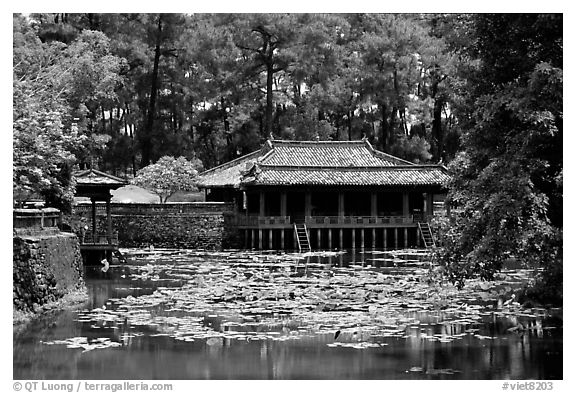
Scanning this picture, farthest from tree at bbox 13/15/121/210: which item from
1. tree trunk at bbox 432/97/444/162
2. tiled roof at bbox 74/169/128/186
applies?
tree trunk at bbox 432/97/444/162

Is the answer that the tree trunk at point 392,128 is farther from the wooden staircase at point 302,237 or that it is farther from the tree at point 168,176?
the tree at point 168,176

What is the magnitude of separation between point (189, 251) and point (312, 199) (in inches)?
277

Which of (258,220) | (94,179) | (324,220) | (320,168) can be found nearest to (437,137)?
(320,168)

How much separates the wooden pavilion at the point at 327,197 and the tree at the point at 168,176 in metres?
1.02

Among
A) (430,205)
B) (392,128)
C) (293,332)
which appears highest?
(392,128)

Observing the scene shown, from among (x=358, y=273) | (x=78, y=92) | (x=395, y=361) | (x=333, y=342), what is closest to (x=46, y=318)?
(x=333, y=342)

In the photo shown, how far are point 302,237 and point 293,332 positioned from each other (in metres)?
23.4

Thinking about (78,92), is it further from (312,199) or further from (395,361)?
(395,361)

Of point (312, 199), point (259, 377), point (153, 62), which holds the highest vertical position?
point (153, 62)

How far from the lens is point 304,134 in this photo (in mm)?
48344

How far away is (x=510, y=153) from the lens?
14258 mm

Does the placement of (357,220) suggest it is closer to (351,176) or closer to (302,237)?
(351,176)

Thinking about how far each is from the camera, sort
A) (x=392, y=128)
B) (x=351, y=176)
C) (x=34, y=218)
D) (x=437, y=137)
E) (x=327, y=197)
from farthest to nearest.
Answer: (x=437, y=137), (x=392, y=128), (x=327, y=197), (x=351, y=176), (x=34, y=218)

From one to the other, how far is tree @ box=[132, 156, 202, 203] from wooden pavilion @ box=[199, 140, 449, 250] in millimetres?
1017
